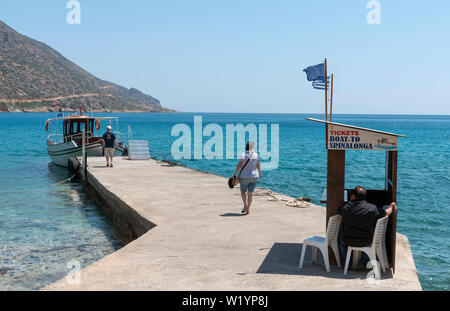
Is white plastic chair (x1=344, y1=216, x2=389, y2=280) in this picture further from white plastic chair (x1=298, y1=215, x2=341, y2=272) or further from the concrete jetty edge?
the concrete jetty edge

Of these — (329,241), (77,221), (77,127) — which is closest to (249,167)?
(329,241)

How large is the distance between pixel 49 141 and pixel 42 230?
20.4 metres

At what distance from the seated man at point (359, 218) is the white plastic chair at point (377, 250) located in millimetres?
57

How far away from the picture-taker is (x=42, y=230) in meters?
12.7

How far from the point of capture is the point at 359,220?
6.44 m

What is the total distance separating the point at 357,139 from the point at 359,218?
45.4 inches

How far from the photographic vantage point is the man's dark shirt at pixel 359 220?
6422 millimetres

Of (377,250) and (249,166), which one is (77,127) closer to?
(249,166)

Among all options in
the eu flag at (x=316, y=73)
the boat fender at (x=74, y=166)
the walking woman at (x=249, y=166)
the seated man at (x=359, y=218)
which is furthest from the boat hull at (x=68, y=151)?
the seated man at (x=359, y=218)

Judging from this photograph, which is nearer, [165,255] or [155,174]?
[165,255]

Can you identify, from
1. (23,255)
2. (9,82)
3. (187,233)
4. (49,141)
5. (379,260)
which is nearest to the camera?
(379,260)
